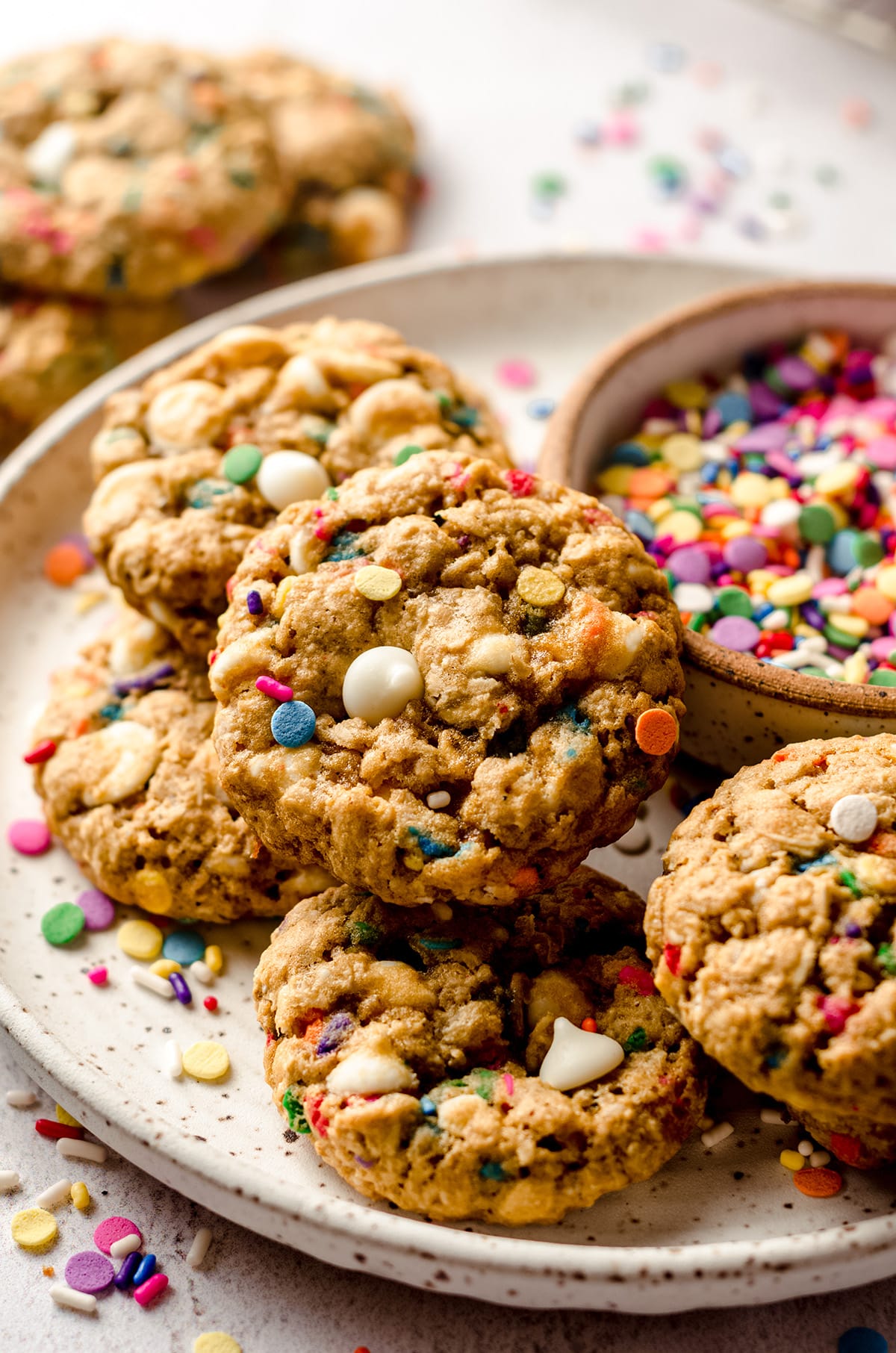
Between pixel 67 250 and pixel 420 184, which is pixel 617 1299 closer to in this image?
pixel 67 250

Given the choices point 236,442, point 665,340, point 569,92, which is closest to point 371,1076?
point 236,442

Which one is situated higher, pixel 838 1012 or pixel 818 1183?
pixel 838 1012

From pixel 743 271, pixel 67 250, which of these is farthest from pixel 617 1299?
pixel 67 250

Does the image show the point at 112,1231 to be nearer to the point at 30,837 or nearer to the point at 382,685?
the point at 30,837

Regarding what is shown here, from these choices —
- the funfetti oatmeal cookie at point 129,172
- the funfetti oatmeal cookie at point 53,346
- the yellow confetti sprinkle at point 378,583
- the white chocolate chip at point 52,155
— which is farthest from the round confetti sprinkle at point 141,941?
the white chocolate chip at point 52,155

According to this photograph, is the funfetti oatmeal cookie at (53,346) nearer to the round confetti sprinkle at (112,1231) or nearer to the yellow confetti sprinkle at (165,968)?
the yellow confetti sprinkle at (165,968)

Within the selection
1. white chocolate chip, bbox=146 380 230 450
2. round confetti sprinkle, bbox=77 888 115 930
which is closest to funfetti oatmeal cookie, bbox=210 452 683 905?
white chocolate chip, bbox=146 380 230 450
